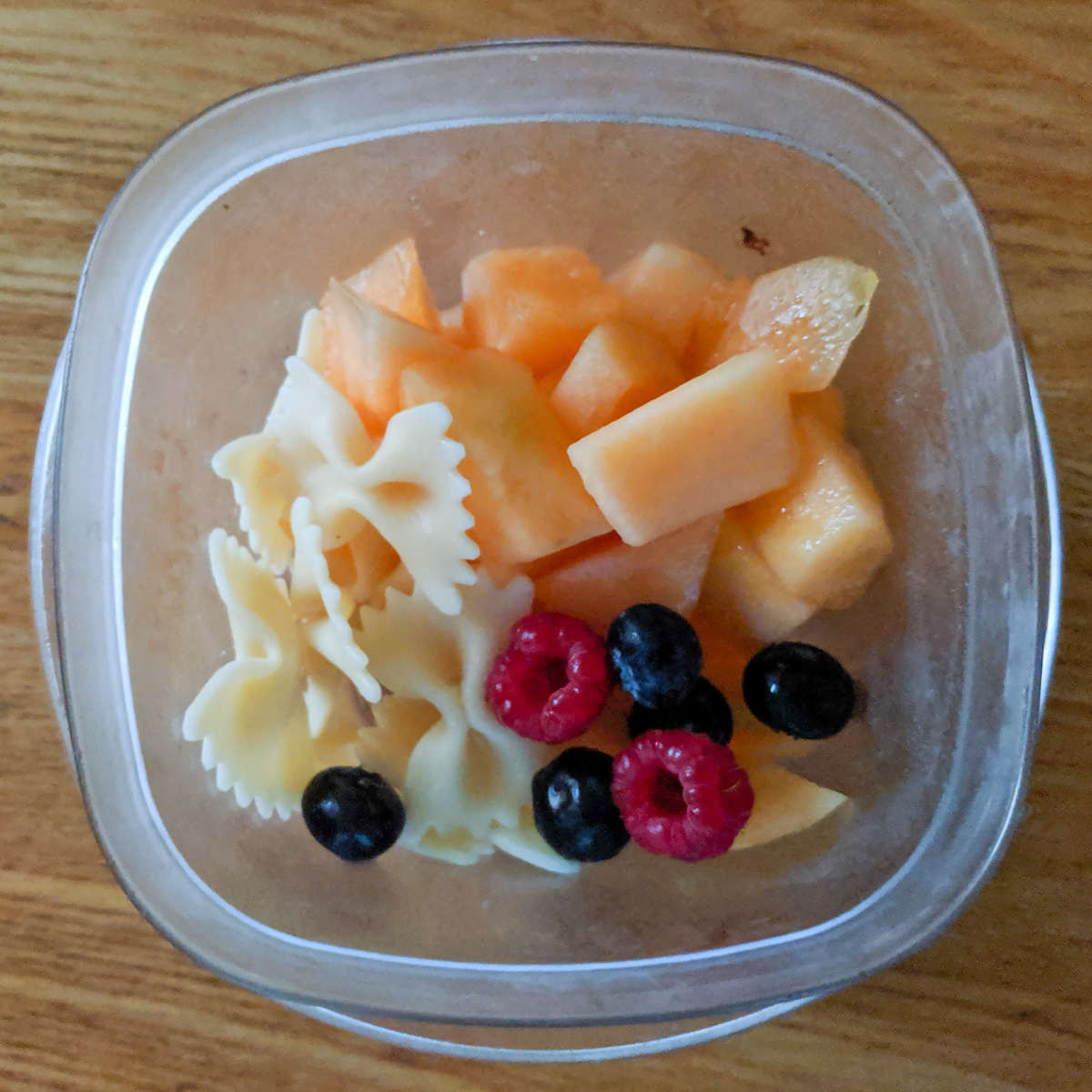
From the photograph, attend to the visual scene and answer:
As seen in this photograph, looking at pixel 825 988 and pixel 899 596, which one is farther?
pixel 899 596

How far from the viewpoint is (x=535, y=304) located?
2.50 ft

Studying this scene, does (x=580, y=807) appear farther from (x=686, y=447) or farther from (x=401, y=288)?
(x=401, y=288)

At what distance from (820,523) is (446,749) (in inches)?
13.7

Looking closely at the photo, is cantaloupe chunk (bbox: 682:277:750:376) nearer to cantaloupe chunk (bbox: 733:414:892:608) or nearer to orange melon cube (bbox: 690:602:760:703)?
cantaloupe chunk (bbox: 733:414:892:608)

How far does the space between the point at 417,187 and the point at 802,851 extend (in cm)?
66

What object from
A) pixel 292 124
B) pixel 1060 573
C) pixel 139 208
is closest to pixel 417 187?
pixel 292 124

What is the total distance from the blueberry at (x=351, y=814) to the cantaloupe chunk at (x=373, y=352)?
282 millimetres

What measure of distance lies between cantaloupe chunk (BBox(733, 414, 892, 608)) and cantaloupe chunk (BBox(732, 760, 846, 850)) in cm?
15

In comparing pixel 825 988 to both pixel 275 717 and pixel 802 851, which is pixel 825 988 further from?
pixel 275 717

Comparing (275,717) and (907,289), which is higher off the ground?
(907,289)

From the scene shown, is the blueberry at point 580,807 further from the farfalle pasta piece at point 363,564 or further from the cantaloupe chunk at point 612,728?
the farfalle pasta piece at point 363,564

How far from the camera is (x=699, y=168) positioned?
2.68 ft

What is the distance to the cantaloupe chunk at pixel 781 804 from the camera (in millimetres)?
753

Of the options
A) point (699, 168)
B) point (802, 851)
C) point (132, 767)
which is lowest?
point (132, 767)
